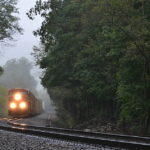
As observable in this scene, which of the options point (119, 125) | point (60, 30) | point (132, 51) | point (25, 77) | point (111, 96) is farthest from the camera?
point (25, 77)

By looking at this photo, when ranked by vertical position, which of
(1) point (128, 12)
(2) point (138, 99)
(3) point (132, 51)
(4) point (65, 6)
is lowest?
(2) point (138, 99)

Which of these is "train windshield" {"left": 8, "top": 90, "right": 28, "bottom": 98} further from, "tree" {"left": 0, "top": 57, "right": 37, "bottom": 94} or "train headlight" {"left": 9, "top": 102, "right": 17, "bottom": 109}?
"tree" {"left": 0, "top": 57, "right": 37, "bottom": 94}

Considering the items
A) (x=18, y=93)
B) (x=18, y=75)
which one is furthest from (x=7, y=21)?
(x=18, y=75)

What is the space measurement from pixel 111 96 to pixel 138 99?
7.45 metres

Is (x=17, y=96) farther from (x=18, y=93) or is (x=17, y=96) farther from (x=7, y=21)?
(x=7, y=21)

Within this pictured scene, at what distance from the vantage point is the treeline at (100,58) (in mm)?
16984

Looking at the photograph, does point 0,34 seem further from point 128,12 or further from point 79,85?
point 128,12

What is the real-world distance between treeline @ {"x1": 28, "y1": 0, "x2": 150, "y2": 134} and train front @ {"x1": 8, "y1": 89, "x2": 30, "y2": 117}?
361 cm

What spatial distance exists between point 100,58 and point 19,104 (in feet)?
29.0

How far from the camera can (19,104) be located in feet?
97.4

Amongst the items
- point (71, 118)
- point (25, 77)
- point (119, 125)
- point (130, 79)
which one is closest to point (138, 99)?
point (130, 79)

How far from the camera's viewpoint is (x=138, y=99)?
1683 cm

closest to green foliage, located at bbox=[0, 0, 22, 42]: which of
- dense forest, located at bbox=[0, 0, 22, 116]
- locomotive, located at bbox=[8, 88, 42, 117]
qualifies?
dense forest, located at bbox=[0, 0, 22, 116]

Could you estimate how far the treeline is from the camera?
17.0 m
